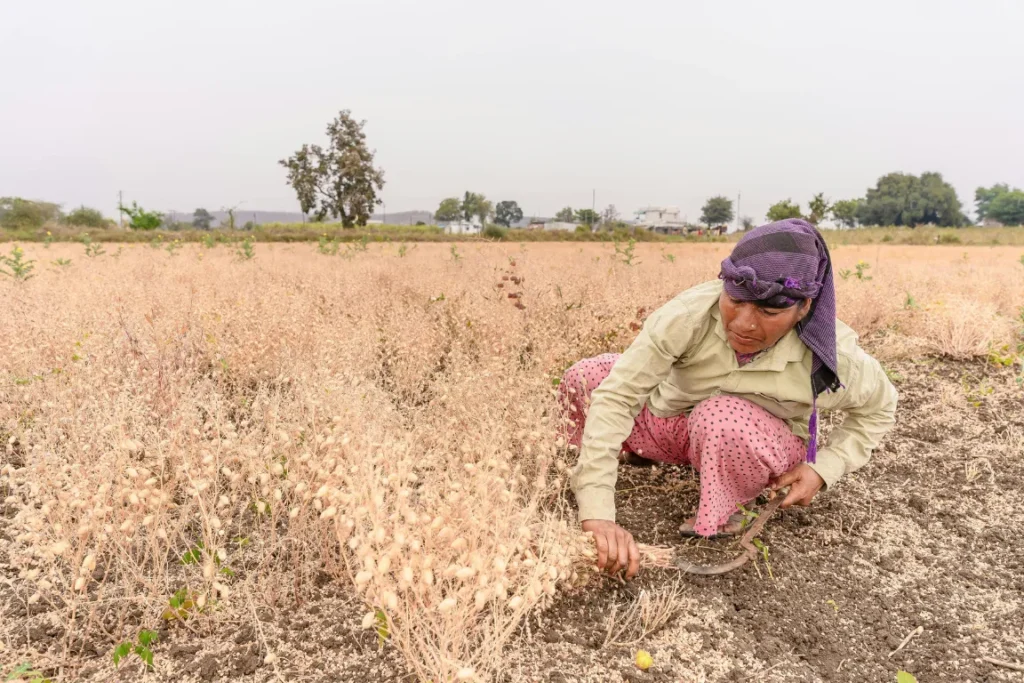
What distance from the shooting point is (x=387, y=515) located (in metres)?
1.74

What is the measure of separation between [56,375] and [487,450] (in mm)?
2165

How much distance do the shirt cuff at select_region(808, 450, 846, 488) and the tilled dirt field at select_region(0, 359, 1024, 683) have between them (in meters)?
0.30

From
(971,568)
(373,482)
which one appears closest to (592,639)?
(373,482)

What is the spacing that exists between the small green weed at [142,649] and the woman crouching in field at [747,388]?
3.73 feet

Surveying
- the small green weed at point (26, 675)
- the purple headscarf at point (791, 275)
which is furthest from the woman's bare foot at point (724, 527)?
the small green weed at point (26, 675)

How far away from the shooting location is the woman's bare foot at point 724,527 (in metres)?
2.25

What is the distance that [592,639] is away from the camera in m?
1.72

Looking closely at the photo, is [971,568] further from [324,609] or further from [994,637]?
[324,609]

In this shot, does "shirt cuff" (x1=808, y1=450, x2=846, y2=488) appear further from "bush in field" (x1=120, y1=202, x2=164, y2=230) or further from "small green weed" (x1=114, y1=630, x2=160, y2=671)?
"bush in field" (x1=120, y1=202, x2=164, y2=230)

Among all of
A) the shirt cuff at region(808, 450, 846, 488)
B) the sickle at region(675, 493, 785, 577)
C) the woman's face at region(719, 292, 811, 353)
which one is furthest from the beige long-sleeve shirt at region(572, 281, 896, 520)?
the sickle at region(675, 493, 785, 577)

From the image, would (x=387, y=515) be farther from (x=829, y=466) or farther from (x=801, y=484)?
(x=829, y=466)

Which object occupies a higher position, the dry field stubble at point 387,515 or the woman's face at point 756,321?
the woman's face at point 756,321

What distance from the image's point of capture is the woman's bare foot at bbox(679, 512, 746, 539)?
2250 mm

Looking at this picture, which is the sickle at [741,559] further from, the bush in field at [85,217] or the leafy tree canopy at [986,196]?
the leafy tree canopy at [986,196]
